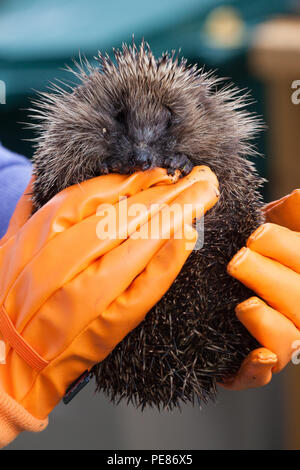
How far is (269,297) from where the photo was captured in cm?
81

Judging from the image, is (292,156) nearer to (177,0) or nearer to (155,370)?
(177,0)

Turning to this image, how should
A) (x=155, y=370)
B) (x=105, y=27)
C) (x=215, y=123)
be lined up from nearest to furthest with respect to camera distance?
1. (x=155, y=370)
2. (x=215, y=123)
3. (x=105, y=27)

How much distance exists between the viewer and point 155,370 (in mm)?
790

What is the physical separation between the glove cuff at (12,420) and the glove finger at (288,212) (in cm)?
55

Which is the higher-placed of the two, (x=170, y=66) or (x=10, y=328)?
(x=170, y=66)

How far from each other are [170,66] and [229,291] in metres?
0.39

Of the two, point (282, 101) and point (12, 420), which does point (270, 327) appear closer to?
point (12, 420)

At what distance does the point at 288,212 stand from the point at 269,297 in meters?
0.19

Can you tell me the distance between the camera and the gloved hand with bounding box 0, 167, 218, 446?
0.78 metres

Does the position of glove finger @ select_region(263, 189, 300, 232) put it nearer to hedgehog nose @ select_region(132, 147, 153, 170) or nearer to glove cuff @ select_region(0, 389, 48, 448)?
hedgehog nose @ select_region(132, 147, 153, 170)

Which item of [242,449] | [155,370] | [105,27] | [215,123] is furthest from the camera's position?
[242,449]

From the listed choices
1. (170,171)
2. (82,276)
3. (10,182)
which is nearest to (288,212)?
(170,171)

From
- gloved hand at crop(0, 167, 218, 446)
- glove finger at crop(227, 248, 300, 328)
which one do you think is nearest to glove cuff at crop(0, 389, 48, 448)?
gloved hand at crop(0, 167, 218, 446)

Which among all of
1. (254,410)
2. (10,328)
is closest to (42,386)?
(10,328)
